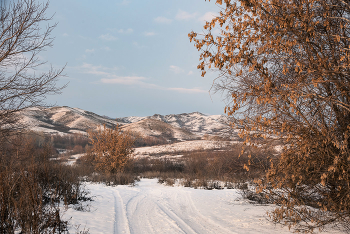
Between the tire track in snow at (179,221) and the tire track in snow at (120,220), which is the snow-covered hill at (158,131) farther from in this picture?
the tire track in snow at (179,221)

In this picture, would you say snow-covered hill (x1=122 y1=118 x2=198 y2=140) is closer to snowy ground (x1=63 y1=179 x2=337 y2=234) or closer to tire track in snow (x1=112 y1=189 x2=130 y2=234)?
snowy ground (x1=63 y1=179 x2=337 y2=234)

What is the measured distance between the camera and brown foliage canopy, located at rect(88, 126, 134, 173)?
1966 centimetres

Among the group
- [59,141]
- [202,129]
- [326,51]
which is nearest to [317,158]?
[326,51]

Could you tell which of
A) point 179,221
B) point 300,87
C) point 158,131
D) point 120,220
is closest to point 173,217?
point 179,221

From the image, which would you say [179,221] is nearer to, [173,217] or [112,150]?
[173,217]

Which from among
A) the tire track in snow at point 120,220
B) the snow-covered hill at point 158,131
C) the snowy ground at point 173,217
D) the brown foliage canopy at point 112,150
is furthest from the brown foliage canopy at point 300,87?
the snow-covered hill at point 158,131

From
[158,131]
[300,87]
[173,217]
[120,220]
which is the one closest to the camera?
[300,87]

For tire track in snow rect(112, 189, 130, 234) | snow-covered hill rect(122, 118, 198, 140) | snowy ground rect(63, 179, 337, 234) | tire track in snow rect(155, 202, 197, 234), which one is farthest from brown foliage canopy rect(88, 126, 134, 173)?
snow-covered hill rect(122, 118, 198, 140)

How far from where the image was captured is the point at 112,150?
20.1 meters

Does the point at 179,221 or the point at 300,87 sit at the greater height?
the point at 300,87

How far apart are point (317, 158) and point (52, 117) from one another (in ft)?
420

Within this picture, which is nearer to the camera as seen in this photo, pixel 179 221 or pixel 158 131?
pixel 179 221

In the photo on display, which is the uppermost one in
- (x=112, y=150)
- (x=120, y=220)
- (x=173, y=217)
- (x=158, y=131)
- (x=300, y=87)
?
(x=158, y=131)

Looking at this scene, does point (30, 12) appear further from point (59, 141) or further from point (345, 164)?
point (59, 141)
